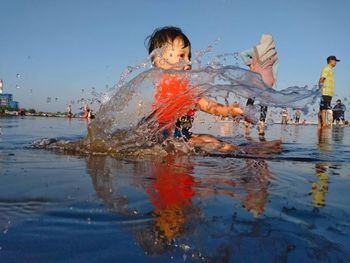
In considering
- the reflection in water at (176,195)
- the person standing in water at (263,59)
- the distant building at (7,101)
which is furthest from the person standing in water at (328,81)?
the distant building at (7,101)

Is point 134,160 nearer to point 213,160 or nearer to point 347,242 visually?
point 213,160

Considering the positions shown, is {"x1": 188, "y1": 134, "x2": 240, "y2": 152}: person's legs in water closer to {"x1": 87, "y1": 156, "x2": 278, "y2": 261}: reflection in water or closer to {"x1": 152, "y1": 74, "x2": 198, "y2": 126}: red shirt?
{"x1": 152, "y1": 74, "x2": 198, "y2": 126}: red shirt

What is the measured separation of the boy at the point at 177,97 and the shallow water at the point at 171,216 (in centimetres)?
190

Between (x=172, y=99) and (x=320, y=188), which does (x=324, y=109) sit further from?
(x=320, y=188)

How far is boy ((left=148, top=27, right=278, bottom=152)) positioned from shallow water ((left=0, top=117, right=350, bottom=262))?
1.90m

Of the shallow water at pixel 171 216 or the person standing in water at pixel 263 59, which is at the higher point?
the person standing in water at pixel 263 59

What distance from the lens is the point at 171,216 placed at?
1.48 meters

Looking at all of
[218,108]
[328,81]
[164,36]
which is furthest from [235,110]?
[328,81]

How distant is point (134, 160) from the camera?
3498 mm

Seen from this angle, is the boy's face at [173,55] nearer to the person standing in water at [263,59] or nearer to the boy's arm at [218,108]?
the boy's arm at [218,108]

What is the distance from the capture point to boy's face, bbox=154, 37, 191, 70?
5190mm

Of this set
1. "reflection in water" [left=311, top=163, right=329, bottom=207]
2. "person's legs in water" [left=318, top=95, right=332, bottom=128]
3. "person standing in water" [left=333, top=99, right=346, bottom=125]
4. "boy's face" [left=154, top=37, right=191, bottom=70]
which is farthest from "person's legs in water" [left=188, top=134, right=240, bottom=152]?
"person standing in water" [left=333, top=99, right=346, bottom=125]

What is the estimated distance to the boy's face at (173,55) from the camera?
17.0 ft

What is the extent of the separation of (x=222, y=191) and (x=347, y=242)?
2.73 ft
